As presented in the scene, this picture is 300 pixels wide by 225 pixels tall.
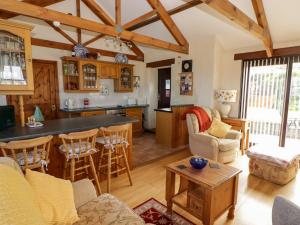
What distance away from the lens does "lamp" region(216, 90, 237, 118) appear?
397 cm

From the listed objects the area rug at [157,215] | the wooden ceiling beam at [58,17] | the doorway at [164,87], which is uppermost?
the wooden ceiling beam at [58,17]

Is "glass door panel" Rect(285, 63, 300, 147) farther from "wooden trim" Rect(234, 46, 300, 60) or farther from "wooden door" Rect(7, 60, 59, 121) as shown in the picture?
"wooden door" Rect(7, 60, 59, 121)

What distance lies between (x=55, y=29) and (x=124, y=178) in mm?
3681

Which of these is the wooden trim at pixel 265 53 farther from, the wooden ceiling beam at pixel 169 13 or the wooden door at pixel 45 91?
the wooden door at pixel 45 91

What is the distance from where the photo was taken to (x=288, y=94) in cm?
361

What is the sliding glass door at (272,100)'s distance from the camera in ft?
11.8

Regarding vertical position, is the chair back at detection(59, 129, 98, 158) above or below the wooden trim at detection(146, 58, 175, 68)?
below

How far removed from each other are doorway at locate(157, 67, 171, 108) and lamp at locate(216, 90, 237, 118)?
1737mm

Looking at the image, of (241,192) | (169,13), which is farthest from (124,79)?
(241,192)

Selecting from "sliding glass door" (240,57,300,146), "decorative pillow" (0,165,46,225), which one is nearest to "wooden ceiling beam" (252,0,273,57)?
"sliding glass door" (240,57,300,146)

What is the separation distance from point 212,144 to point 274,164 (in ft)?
2.92

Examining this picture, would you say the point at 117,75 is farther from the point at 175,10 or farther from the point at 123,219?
the point at 123,219

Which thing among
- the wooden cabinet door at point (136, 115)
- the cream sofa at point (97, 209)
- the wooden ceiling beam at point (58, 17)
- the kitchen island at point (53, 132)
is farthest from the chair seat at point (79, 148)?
the wooden cabinet door at point (136, 115)

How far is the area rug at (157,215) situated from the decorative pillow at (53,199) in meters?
0.93
